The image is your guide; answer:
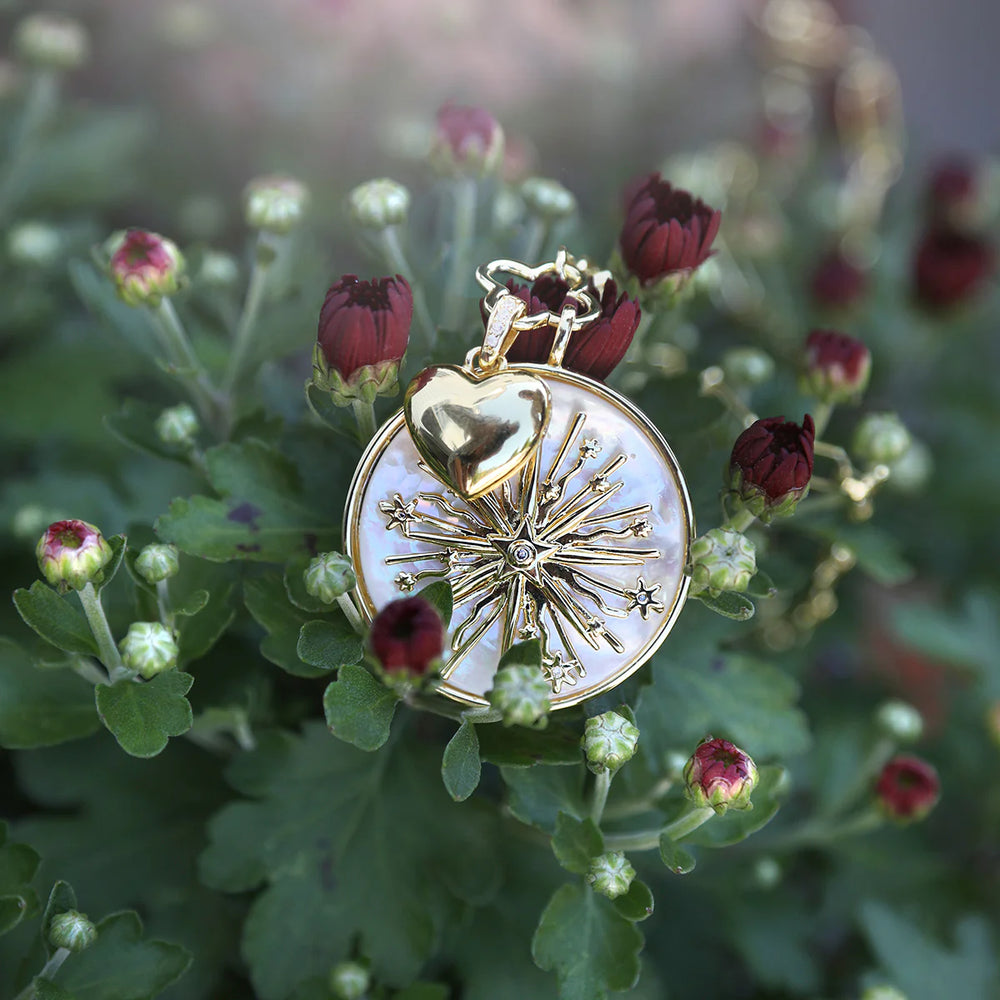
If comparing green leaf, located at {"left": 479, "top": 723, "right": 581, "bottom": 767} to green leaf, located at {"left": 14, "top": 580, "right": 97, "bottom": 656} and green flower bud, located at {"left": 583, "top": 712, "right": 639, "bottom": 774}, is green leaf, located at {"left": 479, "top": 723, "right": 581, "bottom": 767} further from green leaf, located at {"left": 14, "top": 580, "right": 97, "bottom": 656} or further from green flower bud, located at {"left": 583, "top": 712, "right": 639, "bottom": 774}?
green leaf, located at {"left": 14, "top": 580, "right": 97, "bottom": 656}

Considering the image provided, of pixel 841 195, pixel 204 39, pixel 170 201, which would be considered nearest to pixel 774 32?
pixel 841 195

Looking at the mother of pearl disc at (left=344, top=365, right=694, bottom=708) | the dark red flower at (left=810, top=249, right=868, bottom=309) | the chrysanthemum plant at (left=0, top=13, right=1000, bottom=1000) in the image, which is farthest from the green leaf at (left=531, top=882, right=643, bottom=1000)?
the dark red flower at (left=810, top=249, right=868, bottom=309)

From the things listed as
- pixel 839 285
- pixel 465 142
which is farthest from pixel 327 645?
pixel 839 285

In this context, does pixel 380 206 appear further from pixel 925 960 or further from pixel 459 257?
pixel 925 960

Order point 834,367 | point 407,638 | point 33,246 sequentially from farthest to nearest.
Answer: point 33,246 → point 834,367 → point 407,638

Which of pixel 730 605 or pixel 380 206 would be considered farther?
pixel 380 206

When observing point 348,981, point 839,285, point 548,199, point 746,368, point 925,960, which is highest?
point 548,199

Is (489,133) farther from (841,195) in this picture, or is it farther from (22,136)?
(841,195)

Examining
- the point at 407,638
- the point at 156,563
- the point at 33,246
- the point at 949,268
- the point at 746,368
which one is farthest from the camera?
the point at 949,268
